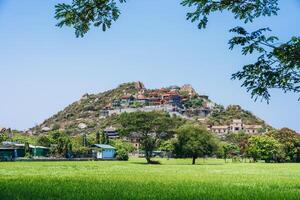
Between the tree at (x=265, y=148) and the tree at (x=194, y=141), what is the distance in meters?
18.1

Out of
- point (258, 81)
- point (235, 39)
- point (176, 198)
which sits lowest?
point (176, 198)

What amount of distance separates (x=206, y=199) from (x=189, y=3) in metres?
3.96

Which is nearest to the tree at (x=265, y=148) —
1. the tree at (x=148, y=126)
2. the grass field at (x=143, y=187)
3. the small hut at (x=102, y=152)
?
the tree at (x=148, y=126)

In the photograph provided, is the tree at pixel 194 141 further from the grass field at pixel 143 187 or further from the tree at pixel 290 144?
the grass field at pixel 143 187

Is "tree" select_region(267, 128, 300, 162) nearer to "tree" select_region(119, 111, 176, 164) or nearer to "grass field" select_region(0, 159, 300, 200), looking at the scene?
"tree" select_region(119, 111, 176, 164)

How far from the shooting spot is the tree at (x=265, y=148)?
8644cm

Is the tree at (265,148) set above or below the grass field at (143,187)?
above

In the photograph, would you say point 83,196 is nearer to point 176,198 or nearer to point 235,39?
point 176,198

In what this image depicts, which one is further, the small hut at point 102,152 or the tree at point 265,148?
the small hut at point 102,152

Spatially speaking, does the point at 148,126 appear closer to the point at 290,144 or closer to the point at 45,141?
the point at 290,144

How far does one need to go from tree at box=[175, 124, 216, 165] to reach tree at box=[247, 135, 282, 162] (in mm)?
18135

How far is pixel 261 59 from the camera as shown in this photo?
1039 centimetres

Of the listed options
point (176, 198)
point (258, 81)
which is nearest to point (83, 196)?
point (176, 198)

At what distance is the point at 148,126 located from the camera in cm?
7038
